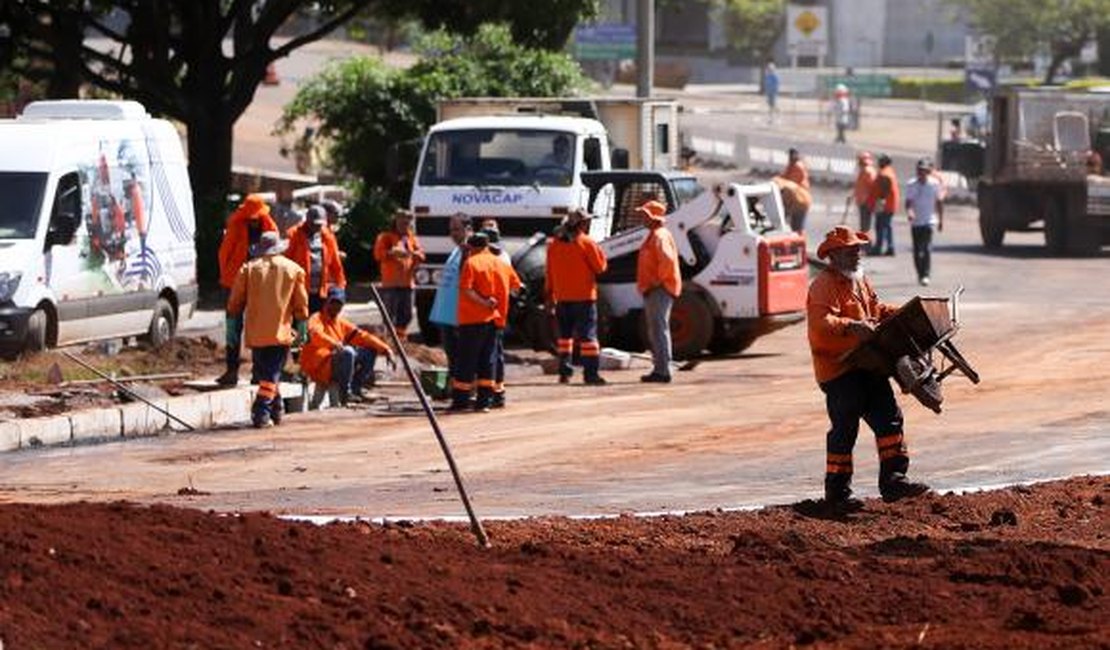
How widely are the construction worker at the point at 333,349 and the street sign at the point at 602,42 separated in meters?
40.2

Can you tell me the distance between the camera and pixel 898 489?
1469 cm

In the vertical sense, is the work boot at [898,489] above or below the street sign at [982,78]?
below

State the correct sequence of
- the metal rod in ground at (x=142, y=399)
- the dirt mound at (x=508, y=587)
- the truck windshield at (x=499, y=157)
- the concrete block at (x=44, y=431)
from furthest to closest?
the truck windshield at (x=499, y=157)
the metal rod in ground at (x=142, y=399)
the concrete block at (x=44, y=431)
the dirt mound at (x=508, y=587)

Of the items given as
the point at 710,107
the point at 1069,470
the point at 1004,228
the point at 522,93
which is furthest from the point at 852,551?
the point at 710,107

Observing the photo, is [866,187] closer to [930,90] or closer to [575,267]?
[575,267]

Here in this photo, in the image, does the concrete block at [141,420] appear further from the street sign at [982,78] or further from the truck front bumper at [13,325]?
the street sign at [982,78]

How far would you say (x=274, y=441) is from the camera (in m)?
19.2

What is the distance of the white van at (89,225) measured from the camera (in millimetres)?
22953

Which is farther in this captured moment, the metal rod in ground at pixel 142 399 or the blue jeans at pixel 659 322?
the blue jeans at pixel 659 322

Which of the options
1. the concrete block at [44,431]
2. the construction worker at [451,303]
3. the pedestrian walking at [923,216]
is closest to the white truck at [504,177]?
the construction worker at [451,303]

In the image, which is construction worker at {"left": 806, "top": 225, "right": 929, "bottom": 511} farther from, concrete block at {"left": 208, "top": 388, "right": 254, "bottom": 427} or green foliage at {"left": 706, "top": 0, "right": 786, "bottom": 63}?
green foliage at {"left": 706, "top": 0, "right": 786, "bottom": 63}

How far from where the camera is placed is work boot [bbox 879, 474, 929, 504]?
14672 mm

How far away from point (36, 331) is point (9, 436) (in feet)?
13.2

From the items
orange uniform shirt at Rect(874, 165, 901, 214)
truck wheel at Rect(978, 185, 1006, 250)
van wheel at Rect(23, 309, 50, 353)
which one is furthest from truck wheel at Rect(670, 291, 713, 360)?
truck wheel at Rect(978, 185, 1006, 250)
